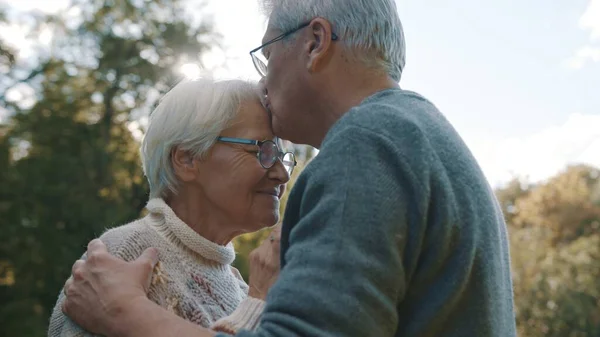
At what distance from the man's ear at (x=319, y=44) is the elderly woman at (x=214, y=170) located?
85cm

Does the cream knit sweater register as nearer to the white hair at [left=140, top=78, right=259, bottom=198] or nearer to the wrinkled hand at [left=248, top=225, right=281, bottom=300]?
the white hair at [left=140, top=78, right=259, bottom=198]

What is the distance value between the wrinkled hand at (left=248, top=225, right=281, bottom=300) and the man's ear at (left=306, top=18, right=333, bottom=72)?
0.44 metres

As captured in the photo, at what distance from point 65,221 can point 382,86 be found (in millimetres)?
16731

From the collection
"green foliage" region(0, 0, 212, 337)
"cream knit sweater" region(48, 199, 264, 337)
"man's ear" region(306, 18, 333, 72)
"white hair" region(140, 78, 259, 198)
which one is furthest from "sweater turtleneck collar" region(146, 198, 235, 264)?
"green foliage" region(0, 0, 212, 337)

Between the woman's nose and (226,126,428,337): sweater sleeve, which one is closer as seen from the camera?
(226,126,428,337): sweater sleeve

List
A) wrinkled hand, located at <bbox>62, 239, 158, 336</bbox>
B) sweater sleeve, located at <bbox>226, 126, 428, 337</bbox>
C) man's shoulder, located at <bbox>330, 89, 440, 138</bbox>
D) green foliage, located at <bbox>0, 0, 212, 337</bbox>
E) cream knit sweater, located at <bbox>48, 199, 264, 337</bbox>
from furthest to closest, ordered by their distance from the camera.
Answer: green foliage, located at <bbox>0, 0, 212, 337</bbox>
cream knit sweater, located at <bbox>48, 199, 264, 337</bbox>
wrinkled hand, located at <bbox>62, 239, 158, 336</bbox>
man's shoulder, located at <bbox>330, 89, 440, 138</bbox>
sweater sleeve, located at <bbox>226, 126, 428, 337</bbox>

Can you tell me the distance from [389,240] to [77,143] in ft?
58.6

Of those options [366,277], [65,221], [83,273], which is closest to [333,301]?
[366,277]

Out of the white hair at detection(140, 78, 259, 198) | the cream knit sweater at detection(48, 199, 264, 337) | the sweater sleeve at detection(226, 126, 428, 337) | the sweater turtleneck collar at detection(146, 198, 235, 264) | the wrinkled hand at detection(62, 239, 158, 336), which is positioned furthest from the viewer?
the white hair at detection(140, 78, 259, 198)

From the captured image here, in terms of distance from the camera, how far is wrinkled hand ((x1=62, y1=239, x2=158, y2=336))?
1.98 m

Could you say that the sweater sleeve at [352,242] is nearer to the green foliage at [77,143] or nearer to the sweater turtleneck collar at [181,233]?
the sweater turtleneck collar at [181,233]

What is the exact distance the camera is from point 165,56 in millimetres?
20016

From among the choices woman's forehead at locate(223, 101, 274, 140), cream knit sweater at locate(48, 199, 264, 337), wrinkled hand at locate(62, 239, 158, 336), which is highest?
woman's forehead at locate(223, 101, 274, 140)

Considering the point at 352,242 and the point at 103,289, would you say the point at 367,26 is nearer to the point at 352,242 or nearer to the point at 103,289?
the point at 352,242
